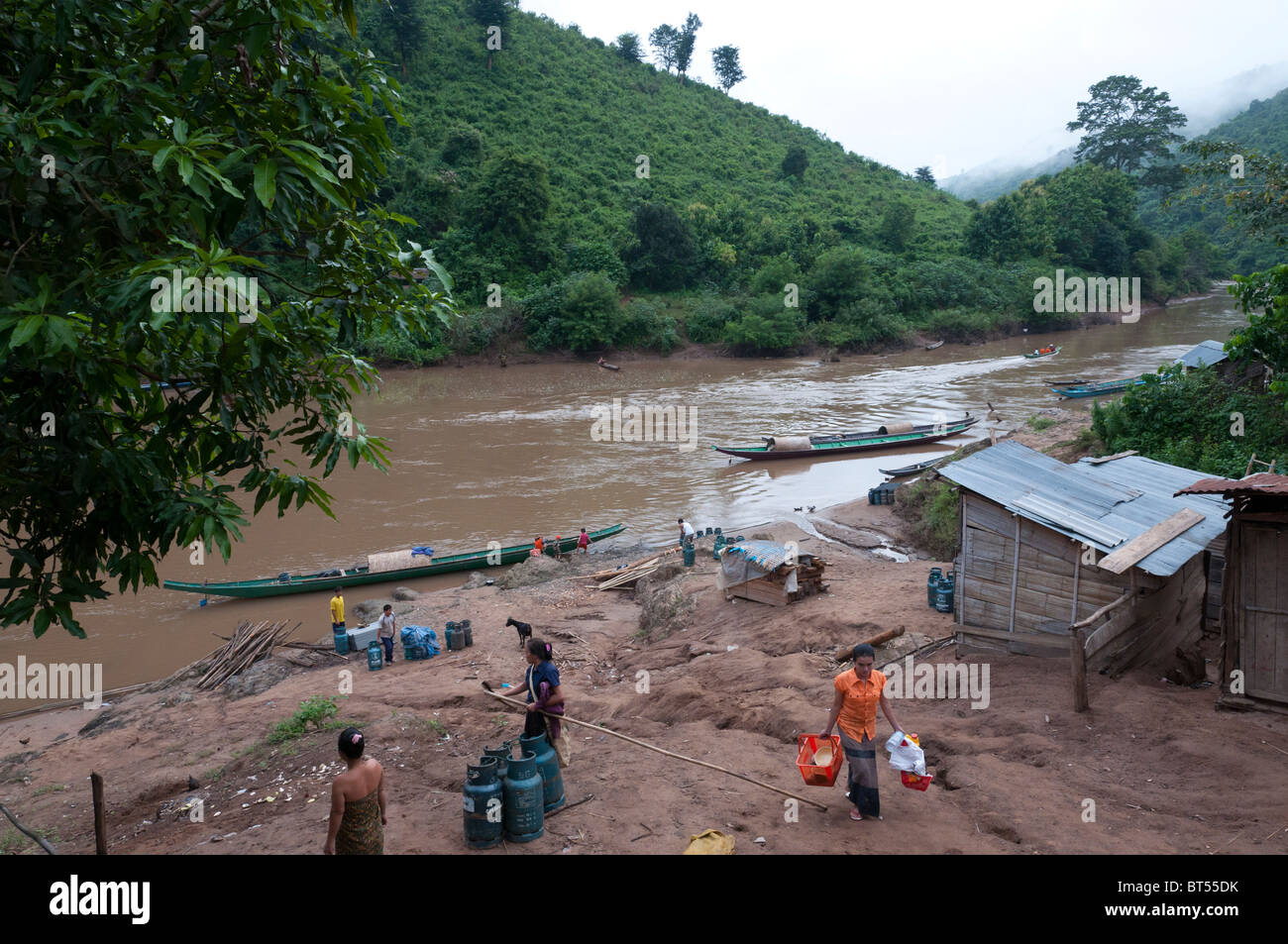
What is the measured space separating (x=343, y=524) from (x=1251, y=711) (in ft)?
59.4

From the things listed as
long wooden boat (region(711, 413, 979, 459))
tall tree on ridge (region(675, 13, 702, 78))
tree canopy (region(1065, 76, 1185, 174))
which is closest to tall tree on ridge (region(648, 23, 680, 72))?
tall tree on ridge (region(675, 13, 702, 78))

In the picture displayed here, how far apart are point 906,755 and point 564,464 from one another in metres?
20.0

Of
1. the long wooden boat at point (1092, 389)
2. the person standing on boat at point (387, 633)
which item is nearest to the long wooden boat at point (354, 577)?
the person standing on boat at point (387, 633)

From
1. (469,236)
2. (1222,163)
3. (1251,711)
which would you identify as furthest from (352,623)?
(469,236)

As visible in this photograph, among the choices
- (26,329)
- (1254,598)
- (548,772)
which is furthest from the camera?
(1254,598)

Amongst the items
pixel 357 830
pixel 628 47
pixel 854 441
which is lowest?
pixel 357 830

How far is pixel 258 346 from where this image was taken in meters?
3.88

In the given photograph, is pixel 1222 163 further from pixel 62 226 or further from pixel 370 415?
pixel 370 415

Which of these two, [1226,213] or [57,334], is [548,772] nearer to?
[57,334]

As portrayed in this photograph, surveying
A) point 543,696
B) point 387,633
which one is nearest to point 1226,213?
point 387,633

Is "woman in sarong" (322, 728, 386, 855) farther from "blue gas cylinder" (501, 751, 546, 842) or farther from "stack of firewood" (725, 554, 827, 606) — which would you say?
"stack of firewood" (725, 554, 827, 606)

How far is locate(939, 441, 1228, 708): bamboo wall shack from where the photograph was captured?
768 centimetres

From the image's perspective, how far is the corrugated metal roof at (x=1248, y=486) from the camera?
6.36m

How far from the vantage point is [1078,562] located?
26.4ft
